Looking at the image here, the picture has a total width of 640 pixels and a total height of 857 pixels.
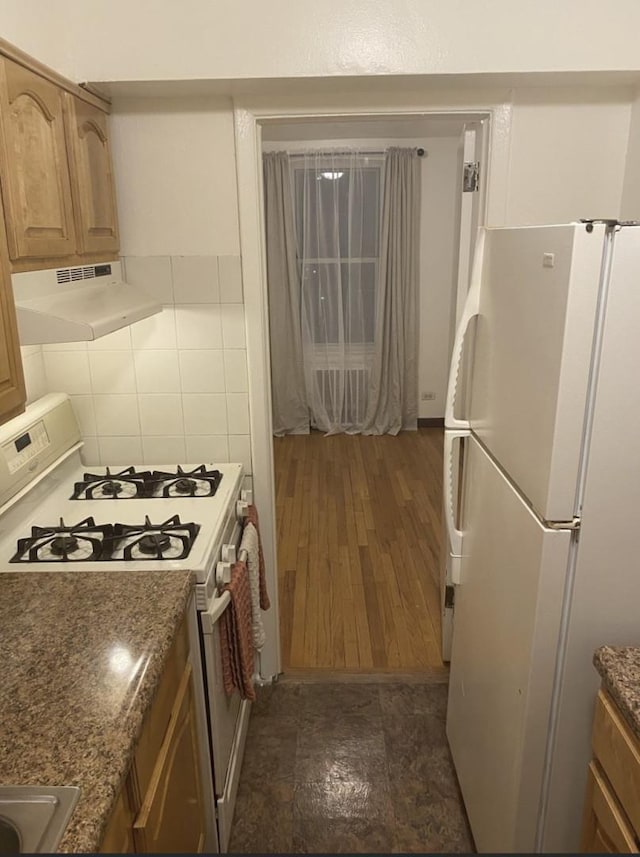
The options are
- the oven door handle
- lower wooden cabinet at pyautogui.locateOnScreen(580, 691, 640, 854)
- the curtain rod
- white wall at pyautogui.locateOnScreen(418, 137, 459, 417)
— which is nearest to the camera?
lower wooden cabinet at pyautogui.locateOnScreen(580, 691, 640, 854)

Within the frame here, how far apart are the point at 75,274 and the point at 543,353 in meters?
1.28

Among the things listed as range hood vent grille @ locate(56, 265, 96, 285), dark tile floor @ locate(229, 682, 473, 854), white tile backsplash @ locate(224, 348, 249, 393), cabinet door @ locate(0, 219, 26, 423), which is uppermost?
range hood vent grille @ locate(56, 265, 96, 285)

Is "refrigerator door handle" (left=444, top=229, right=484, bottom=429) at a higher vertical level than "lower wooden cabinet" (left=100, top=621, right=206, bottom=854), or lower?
higher

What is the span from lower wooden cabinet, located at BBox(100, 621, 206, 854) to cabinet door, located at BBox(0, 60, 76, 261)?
1.01 meters

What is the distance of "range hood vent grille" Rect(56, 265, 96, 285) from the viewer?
67.1 inches

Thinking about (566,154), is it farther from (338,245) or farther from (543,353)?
(338,245)

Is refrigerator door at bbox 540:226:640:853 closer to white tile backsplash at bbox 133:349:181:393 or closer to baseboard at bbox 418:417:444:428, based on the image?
white tile backsplash at bbox 133:349:181:393

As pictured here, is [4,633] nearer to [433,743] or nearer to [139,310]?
[139,310]

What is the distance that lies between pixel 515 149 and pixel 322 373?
3.58 metres

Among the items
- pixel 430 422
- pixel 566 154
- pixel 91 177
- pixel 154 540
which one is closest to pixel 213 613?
pixel 154 540

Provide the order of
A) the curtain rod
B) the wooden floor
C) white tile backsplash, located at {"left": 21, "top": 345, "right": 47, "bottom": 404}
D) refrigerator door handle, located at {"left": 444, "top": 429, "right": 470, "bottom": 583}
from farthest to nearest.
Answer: the curtain rod → the wooden floor → white tile backsplash, located at {"left": 21, "top": 345, "right": 47, "bottom": 404} → refrigerator door handle, located at {"left": 444, "top": 429, "right": 470, "bottom": 583}

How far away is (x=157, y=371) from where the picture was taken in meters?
2.30

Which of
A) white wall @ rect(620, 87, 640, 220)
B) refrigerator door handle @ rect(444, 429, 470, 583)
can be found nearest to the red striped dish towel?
refrigerator door handle @ rect(444, 429, 470, 583)

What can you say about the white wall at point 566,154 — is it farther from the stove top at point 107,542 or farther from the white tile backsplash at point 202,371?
the stove top at point 107,542
